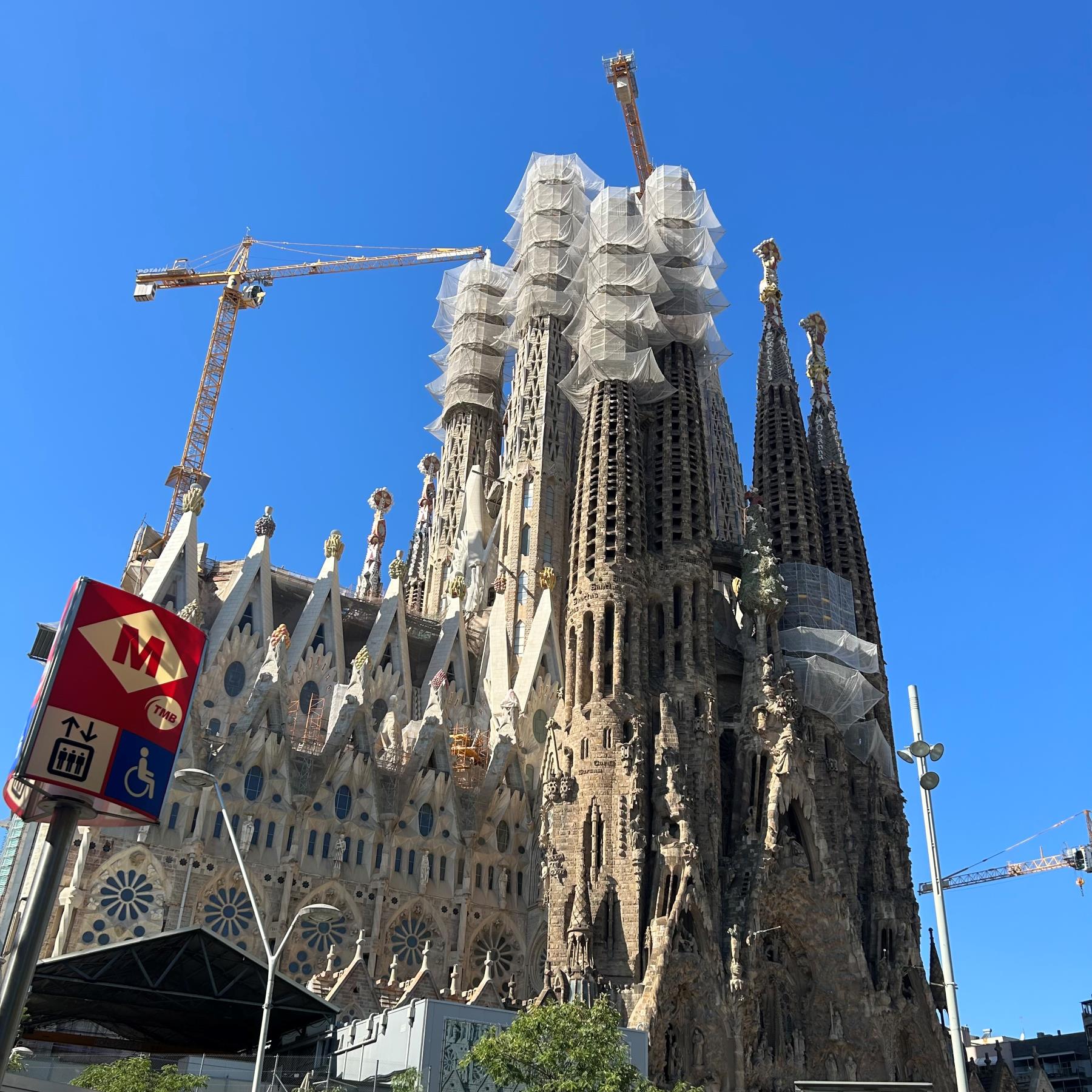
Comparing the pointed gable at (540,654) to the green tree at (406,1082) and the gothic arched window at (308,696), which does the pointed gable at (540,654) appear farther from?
the green tree at (406,1082)

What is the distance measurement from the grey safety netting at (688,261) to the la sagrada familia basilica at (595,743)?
0.21 meters

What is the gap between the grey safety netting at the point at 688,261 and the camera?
60781mm

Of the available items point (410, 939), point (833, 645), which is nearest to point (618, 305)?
point (833, 645)

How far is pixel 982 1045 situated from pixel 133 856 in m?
72.8

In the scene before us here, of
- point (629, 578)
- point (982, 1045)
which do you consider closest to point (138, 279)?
point (629, 578)

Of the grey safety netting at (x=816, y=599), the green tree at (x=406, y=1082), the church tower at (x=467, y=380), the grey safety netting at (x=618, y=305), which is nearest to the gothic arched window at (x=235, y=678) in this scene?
the church tower at (x=467, y=380)

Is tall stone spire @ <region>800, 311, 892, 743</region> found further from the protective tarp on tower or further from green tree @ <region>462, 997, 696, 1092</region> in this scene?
green tree @ <region>462, 997, 696, 1092</region>

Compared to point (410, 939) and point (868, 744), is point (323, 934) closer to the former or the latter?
point (410, 939)

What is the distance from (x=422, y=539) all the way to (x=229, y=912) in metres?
40.0

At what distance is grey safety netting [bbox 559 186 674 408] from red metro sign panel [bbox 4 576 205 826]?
4020 centimetres

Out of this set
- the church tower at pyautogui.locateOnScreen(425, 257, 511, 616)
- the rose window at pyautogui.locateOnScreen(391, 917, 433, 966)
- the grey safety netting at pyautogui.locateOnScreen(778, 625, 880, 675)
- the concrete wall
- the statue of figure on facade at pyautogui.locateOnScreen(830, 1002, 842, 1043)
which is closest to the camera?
the concrete wall

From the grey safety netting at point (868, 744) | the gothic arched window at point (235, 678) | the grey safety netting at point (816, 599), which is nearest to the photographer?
the gothic arched window at point (235, 678)

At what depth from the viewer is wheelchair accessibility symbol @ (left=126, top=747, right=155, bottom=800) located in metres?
16.5

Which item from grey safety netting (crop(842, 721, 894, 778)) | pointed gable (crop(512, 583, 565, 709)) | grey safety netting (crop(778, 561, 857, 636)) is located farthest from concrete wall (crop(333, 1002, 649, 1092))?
grey safety netting (crop(778, 561, 857, 636))
